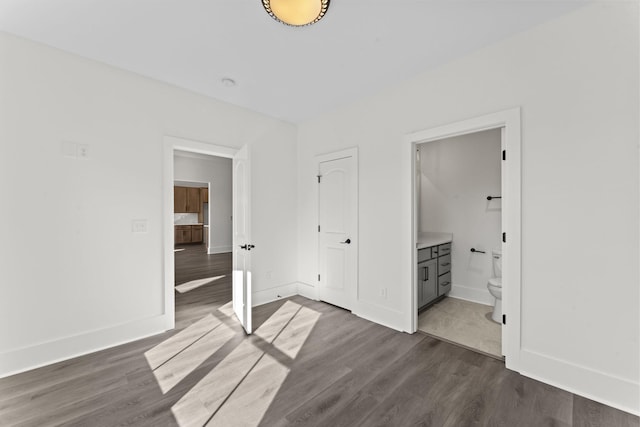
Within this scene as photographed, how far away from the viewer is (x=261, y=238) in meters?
3.93

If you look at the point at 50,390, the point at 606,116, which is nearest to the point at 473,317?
the point at 606,116

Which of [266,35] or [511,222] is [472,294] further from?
[266,35]

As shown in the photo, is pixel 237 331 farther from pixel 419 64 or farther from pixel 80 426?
pixel 419 64

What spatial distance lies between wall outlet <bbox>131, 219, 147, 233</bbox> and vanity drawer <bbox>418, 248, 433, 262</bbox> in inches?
122

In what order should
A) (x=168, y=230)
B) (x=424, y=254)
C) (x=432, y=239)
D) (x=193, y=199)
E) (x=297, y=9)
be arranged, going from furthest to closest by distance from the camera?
(x=193, y=199)
(x=432, y=239)
(x=424, y=254)
(x=168, y=230)
(x=297, y=9)

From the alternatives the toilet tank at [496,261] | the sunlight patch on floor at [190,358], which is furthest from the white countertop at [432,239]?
the sunlight patch on floor at [190,358]

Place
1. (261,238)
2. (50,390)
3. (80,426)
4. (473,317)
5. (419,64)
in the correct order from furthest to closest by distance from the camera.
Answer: (261,238) → (473,317) → (419,64) → (50,390) → (80,426)

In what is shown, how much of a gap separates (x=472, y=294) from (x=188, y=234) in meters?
9.69

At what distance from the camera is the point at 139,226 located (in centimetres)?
283

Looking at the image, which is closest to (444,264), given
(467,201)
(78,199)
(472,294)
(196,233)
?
(472,294)

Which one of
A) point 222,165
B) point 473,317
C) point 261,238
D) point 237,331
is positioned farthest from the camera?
point 222,165

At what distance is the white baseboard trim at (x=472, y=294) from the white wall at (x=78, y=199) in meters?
3.95

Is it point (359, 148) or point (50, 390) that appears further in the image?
point (359, 148)

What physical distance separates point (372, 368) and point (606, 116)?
2.51 meters
